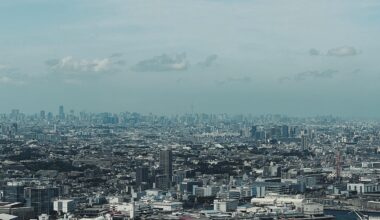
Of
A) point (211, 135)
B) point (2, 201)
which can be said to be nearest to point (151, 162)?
point (2, 201)

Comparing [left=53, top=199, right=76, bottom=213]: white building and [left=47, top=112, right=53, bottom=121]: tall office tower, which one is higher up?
[left=47, top=112, right=53, bottom=121]: tall office tower

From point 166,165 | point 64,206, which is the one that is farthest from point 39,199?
point 166,165

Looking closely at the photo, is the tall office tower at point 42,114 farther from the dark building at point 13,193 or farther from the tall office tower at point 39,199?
the tall office tower at point 39,199

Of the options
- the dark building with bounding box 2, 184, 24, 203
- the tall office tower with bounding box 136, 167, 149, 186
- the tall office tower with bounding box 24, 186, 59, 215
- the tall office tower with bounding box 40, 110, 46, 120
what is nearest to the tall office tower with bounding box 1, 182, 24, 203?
the dark building with bounding box 2, 184, 24, 203

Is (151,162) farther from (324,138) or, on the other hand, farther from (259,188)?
(324,138)

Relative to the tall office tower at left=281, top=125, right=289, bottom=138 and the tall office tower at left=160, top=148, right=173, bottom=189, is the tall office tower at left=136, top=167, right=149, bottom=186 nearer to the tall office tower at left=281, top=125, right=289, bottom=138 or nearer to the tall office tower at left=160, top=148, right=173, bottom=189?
the tall office tower at left=160, top=148, right=173, bottom=189

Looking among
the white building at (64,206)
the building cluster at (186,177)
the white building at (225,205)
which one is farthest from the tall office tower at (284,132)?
the white building at (64,206)
